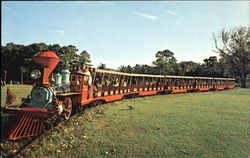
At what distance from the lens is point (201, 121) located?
8.26 metres

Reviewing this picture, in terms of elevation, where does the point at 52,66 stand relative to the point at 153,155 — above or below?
above

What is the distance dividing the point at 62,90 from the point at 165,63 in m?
64.4

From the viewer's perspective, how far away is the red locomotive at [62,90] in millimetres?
6430

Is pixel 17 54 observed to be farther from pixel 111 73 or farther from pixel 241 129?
pixel 241 129

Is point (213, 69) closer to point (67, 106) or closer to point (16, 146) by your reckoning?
point (67, 106)

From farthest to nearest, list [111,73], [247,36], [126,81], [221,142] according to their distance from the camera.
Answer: [247,36], [126,81], [111,73], [221,142]

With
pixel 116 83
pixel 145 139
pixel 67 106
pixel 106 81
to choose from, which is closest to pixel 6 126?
pixel 67 106

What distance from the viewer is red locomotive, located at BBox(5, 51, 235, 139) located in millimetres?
6430

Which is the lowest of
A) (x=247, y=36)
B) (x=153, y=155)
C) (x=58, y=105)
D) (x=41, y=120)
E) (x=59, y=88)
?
(x=153, y=155)

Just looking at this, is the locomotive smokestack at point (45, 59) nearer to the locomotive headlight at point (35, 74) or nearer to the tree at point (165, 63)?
the locomotive headlight at point (35, 74)

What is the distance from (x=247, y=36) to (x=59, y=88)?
17.6 m

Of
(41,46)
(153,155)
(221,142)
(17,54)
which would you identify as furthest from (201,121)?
(17,54)

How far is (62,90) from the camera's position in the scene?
851 cm

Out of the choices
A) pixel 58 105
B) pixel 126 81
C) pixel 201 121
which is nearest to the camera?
pixel 58 105
